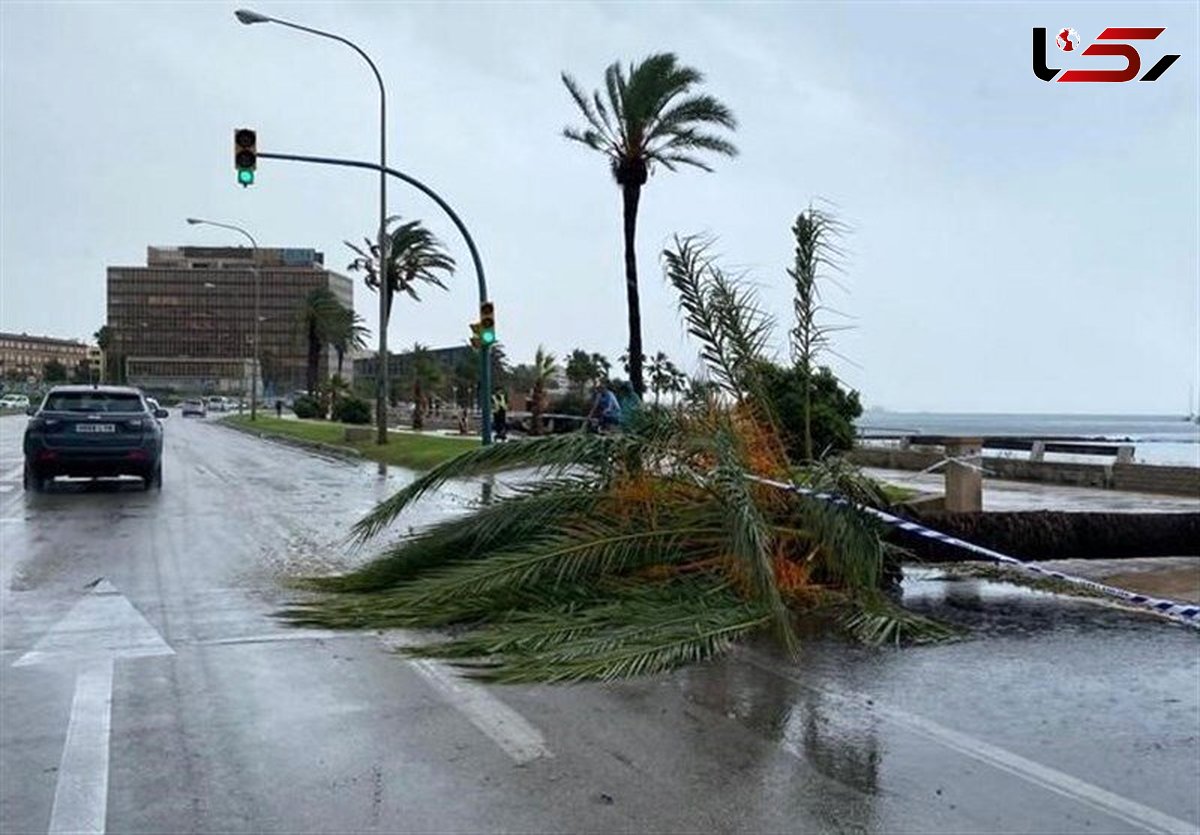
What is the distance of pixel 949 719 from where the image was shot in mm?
6074

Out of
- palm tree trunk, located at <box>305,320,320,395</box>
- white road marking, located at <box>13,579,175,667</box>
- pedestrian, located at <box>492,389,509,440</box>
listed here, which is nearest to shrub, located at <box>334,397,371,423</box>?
palm tree trunk, located at <box>305,320,320,395</box>

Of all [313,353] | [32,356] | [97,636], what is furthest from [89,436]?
[32,356]

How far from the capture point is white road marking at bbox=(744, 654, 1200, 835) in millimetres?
4715

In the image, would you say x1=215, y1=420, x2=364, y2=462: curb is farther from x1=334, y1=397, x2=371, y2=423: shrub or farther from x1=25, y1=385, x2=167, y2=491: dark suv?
x1=25, y1=385, x2=167, y2=491: dark suv

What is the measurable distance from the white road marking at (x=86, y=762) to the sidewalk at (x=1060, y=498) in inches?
431

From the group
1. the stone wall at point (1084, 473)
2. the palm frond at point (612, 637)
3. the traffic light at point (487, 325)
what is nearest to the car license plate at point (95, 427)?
the traffic light at point (487, 325)

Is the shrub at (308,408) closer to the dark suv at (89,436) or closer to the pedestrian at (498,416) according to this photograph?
the pedestrian at (498,416)

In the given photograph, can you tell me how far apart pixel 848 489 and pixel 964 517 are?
1525mm

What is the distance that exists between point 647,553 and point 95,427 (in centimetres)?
1326

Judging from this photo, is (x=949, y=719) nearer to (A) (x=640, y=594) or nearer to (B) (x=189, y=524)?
(A) (x=640, y=594)

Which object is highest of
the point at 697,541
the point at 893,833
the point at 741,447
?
the point at 741,447

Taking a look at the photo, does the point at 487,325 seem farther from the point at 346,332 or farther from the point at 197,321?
the point at 197,321

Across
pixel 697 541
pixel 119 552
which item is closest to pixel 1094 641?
pixel 697 541

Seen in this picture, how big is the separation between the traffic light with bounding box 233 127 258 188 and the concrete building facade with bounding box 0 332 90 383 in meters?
161
